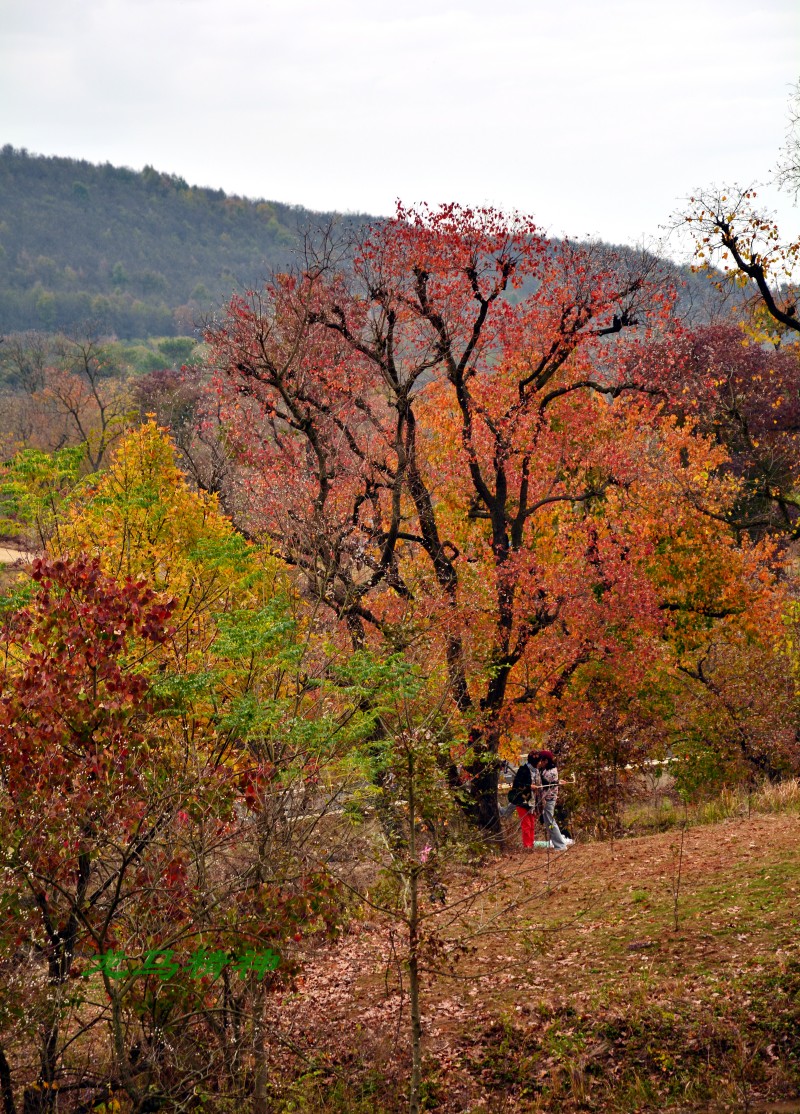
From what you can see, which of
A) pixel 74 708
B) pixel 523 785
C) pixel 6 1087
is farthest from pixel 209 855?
pixel 523 785

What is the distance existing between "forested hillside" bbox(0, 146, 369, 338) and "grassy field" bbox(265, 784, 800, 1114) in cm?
12857

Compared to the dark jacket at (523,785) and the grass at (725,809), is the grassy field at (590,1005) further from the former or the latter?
the grass at (725,809)

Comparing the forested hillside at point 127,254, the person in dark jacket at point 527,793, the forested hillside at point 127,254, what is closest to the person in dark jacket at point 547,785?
the person in dark jacket at point 527,793

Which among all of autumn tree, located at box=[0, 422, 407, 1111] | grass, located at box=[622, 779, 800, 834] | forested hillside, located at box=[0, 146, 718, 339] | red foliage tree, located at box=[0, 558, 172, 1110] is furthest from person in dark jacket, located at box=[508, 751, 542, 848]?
forested hillside, located at box=[0, 146, 718, 339]

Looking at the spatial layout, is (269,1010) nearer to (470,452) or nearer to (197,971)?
(197,971)

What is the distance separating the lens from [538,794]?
51.6ft

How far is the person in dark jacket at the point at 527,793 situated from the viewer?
51.2ft

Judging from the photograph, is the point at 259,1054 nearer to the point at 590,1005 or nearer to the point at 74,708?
the point at 74,708

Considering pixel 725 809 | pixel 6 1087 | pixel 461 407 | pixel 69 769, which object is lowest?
pixel 725 809

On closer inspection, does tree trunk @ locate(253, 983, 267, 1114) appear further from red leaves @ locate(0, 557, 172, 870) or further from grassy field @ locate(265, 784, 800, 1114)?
red leaves @ locate(0, 557, 172, 870)

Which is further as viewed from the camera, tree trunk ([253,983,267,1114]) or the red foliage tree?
tree trunk ([253,983,267,1114])

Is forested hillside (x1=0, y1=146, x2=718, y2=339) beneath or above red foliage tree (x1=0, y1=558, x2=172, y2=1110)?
above

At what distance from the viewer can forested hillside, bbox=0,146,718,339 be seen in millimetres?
142625

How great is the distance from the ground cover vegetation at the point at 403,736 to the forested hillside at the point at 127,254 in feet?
393
